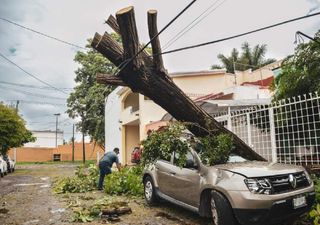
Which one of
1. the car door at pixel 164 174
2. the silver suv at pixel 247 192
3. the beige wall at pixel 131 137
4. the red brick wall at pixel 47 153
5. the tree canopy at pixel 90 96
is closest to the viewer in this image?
the silver suv at pixel 247 192

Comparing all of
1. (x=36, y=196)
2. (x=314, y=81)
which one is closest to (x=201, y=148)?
(x=314, y=81)

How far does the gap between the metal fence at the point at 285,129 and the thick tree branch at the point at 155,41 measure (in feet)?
11.6

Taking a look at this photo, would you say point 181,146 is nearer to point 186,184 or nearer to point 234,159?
point 186,184

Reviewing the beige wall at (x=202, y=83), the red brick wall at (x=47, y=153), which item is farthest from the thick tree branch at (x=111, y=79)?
the red brick wall at (x=47, y=153)

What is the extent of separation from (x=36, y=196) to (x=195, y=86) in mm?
15565

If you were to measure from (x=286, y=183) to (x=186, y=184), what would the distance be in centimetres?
199

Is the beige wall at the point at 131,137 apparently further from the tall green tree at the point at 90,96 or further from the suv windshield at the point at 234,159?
the suv windshield at the point at 234,159

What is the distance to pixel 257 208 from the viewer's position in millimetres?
5469

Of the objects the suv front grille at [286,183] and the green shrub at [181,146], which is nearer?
the suv front grille at [286,183]

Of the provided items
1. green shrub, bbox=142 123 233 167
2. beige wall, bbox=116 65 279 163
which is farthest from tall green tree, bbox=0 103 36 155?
green shrub, bbox=142 123 233 167

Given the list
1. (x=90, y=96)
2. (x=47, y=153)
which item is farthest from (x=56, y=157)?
(x=90, y=96)

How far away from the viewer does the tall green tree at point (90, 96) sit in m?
37.1

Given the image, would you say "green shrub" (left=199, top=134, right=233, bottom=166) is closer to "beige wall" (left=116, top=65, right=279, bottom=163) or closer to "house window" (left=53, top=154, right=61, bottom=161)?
"beige wall" (left=116, top=65, right=279, bottom=163)

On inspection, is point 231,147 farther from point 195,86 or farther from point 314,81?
point 195,86
